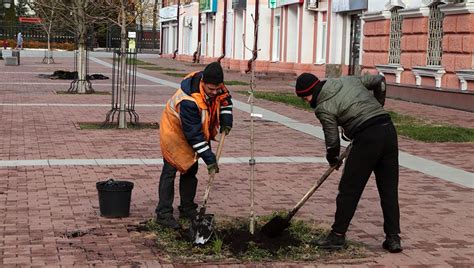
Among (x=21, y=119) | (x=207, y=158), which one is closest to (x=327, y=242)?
(x=207, y=158)

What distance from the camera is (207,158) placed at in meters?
7.18

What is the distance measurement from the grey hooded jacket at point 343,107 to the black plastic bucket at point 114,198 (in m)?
2.36

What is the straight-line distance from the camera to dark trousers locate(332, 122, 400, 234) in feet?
22.8

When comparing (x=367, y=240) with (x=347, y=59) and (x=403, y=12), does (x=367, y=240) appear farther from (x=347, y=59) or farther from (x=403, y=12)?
(x=347, y=59)

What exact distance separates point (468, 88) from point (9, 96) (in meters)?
12.5

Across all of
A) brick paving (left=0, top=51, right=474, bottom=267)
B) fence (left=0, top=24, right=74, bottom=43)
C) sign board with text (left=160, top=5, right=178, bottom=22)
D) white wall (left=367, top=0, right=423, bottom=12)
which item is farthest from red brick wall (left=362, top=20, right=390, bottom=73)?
fence (left=0, top=24, right=74, bottom=43)

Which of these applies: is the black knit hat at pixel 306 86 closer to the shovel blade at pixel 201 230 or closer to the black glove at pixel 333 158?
the black glove at pixel 333 158

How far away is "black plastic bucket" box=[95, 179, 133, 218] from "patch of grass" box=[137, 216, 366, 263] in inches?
18.9

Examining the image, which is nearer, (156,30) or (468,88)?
(468,88)

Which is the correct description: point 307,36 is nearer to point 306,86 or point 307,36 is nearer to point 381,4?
point 381,4

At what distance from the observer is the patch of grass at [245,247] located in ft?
22.8

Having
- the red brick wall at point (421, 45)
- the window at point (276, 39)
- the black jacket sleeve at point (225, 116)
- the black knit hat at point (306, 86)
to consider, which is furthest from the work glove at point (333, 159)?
the window at point (276, 39)

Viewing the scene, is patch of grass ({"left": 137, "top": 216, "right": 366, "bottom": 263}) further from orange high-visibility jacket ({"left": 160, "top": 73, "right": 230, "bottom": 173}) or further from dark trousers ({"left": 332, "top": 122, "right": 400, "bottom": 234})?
orange high-visibility jacket ({"left": 160, "top": 73, "right": 230, "bottom": 173})

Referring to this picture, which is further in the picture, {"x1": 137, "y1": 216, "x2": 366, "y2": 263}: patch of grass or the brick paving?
the brick paving
